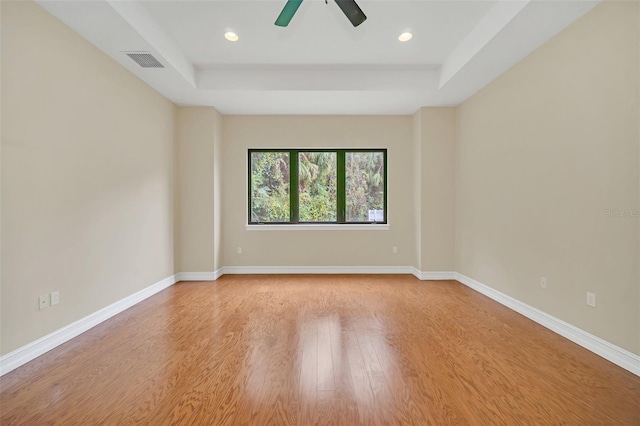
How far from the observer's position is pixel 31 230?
7.56 ft

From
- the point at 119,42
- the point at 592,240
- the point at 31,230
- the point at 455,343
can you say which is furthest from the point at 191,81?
the point at 592,240

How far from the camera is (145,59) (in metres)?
3.22

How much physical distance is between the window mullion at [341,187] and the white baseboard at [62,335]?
3.09 metres

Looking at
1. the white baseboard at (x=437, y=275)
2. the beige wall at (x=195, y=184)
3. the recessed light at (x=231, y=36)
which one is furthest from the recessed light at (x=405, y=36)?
the white baseboard at (x=437, y=275)

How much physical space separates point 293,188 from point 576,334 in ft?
13.3

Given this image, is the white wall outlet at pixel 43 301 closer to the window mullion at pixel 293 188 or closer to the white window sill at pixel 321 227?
the white window sill at pixel 321 227

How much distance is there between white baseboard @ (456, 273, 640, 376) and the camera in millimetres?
2117

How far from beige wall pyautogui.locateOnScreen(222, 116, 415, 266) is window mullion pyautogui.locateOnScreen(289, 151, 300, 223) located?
0.78ft

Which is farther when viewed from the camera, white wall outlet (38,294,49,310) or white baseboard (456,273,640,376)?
white wall outlet (38,294,49,310)

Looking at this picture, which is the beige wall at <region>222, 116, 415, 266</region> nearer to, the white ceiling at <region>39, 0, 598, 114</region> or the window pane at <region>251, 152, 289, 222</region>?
the window pane at <region>251, 152, 289, 222</region>

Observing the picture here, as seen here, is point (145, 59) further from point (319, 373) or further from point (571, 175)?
point (571, 175)

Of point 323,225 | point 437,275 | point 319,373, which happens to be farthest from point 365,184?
point 319,373

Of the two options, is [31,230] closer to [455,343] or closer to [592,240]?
[455,343]

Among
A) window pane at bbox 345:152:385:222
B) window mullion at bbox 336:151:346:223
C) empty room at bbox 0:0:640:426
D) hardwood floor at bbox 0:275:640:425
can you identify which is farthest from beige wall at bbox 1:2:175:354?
window pane at bbox 345:152:385:222
